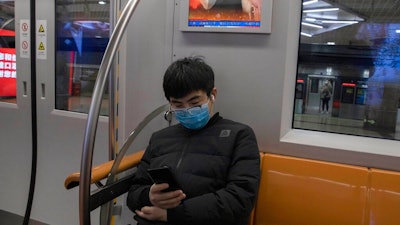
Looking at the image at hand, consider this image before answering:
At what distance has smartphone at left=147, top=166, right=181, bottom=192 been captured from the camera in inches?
50.0

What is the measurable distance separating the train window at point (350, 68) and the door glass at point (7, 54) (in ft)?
8.29

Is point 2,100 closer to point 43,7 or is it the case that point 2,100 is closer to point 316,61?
point 43,7

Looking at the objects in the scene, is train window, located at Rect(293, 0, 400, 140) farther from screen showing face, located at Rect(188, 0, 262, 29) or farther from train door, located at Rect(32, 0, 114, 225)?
train door, located at Rect(32, 0, 114, 225)

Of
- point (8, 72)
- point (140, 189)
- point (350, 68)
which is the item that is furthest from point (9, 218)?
point (350, 68)

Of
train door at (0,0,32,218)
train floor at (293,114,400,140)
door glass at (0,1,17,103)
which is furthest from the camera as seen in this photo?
door glass at (0,1,17,103)

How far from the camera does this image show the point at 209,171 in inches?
62.4

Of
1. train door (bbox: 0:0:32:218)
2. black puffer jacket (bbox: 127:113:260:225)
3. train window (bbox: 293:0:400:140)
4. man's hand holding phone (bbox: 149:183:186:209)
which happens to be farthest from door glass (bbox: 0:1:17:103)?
train window (bbox: 293:0:400:140)

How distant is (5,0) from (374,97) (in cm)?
314

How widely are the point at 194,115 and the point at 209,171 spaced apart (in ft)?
0.89

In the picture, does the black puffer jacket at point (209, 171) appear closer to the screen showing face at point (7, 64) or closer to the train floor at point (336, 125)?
the train floor at point (336, 125)

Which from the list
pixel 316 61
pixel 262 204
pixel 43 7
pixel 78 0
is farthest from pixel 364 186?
pixel 43 7

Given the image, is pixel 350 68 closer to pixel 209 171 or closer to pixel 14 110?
pixel 209 171

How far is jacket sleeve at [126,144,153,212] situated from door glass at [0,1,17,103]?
2.00 m

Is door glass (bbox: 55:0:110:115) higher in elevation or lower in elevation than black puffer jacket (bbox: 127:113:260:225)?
higher
